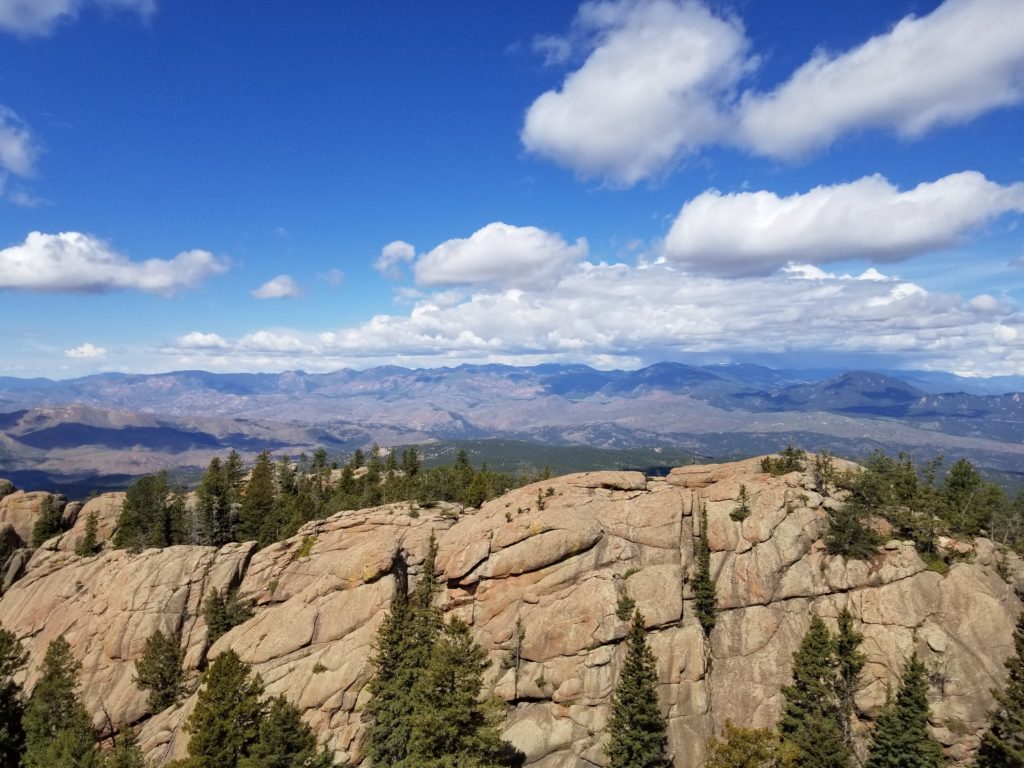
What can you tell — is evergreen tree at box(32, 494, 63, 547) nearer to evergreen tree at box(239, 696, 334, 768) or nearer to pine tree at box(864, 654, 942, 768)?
evergreen tree at box(239, 696, 334, 768)

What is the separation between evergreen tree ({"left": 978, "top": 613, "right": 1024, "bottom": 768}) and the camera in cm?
5325

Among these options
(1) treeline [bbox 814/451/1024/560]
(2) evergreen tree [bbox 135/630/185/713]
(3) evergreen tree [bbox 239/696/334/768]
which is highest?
(1) treeline [bbox 814/451/1024/560]

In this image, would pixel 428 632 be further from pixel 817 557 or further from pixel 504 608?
pixel 817 557

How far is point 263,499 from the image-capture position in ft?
397

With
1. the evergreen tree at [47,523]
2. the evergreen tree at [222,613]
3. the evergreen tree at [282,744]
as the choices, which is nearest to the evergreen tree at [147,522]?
the evergreen tree at [47,523]

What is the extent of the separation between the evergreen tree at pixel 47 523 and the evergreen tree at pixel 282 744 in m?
111

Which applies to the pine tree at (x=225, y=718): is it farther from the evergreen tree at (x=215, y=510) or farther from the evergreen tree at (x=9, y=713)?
the evergreen tree at (x=215, y=510)

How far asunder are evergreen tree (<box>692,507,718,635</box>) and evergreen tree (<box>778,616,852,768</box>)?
35.1ft

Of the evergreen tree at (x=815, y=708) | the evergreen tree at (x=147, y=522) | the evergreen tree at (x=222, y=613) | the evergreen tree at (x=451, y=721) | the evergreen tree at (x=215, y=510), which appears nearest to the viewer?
the evergreen tree at (x=451, y=721)

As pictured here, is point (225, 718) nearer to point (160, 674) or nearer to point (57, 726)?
point (57, 726)

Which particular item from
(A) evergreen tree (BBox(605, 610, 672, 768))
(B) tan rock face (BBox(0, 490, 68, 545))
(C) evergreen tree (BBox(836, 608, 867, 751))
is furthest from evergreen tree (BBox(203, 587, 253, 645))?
(C) evergreen tree (BBox(836, 608, 867, 751))

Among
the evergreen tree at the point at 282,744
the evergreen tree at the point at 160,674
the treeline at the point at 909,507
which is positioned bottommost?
the evergreen tree at the point at 160,674

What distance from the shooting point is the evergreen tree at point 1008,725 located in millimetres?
53250

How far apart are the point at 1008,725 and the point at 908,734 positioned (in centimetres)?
1091
